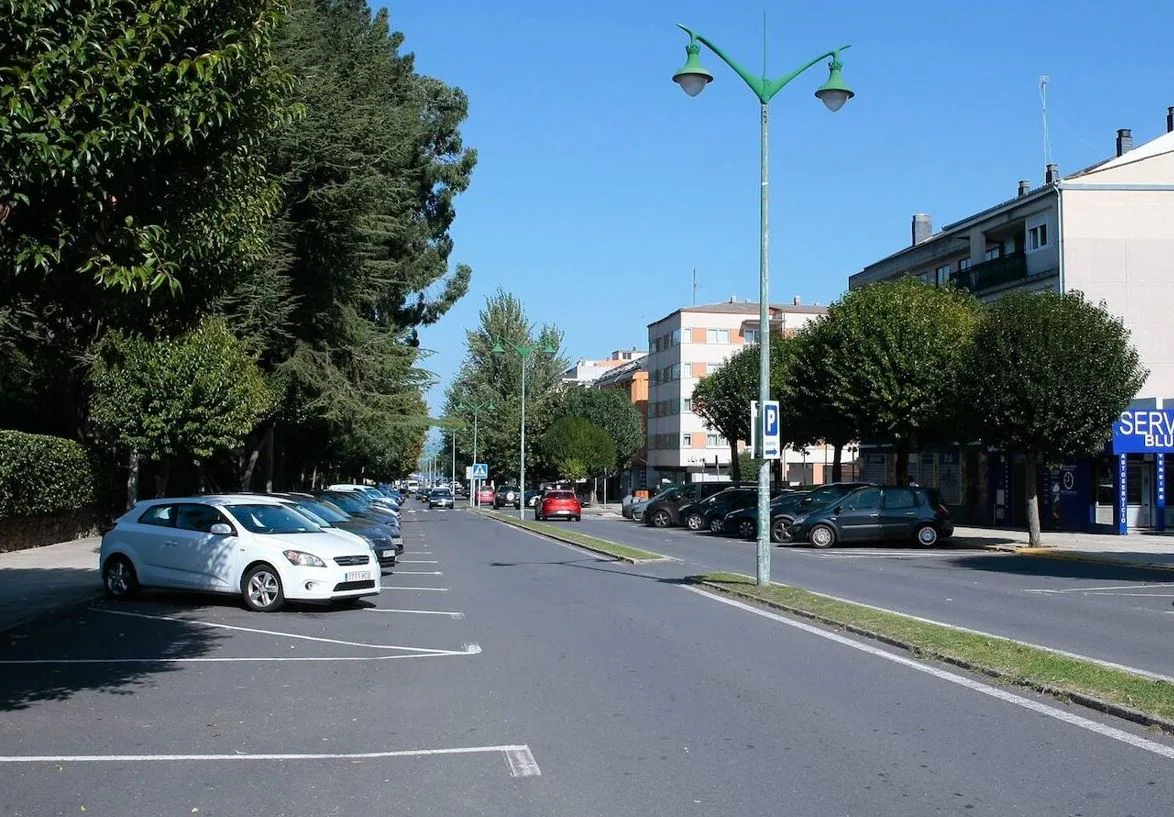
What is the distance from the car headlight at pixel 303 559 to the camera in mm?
14320

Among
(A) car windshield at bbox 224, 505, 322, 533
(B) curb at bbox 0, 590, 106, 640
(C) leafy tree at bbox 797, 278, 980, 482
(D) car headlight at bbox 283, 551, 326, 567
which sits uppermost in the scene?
(C) leafy tree at bbox 797, 278, 980, 482

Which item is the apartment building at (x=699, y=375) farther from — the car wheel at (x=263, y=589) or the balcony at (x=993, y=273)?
the car wheel at (x=263, y=589)

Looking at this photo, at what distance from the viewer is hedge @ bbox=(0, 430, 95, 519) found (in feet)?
74.2

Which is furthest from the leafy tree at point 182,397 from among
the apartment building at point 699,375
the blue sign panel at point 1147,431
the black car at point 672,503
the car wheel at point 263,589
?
the apartment building at point 699,375

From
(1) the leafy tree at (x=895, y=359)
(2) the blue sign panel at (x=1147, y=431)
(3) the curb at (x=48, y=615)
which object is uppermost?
(1) the leafy tree at (x=895, y=359)

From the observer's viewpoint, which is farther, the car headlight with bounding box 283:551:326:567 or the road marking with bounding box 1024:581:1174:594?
the road marking with bounding box 1024:581:1174:594

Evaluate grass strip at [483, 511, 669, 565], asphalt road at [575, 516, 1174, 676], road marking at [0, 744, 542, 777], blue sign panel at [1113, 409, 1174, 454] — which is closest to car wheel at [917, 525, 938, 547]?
asphalt road at [575, 516, 1174, 676]

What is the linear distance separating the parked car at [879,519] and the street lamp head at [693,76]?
17.0 m

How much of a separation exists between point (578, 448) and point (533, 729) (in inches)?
2751

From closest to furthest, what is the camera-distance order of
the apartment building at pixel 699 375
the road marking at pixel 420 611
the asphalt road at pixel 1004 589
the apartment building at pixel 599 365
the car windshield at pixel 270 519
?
1. the asphalt road at pixel 1004 589
2. the road marking at pixel 420 611
3. the car windshield at pixel 270 519
4. the apartment building at pixel 699 375
5. the apartment building at pixel 599 365

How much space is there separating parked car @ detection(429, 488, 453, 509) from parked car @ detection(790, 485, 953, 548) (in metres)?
48.1

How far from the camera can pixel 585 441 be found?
255 feet

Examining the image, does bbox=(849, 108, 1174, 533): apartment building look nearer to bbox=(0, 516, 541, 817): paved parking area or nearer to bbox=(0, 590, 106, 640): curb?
bbox=(0, 516, 541, 817): paved parking area

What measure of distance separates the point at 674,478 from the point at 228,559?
75.4m
